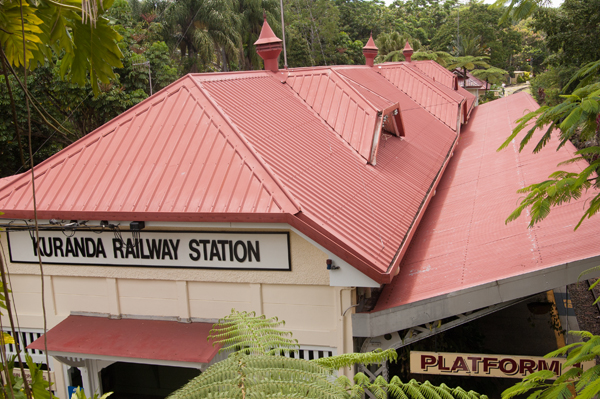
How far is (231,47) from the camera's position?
4000 cm

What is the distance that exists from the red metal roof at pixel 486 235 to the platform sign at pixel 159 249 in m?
1.88

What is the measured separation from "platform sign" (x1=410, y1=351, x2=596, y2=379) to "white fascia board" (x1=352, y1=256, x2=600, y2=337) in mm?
525

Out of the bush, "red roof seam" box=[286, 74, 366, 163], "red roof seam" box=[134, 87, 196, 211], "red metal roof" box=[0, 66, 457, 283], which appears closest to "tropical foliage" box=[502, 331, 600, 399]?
"red metal roof" box=[0, 66, 457, 283]

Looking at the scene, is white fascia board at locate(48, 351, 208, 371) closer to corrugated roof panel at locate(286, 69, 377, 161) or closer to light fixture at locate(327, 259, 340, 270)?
light fixture at locate(327, 259, 340, 270)

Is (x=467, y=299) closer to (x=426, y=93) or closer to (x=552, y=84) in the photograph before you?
(x=426, y=93)

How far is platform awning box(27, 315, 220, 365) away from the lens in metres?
7.40

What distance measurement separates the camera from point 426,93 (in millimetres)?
20641

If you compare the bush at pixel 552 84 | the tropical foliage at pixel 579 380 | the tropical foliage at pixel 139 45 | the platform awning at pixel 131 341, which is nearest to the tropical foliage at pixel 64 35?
the tropical foliage at pixel 139 45

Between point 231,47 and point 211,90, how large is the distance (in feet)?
104

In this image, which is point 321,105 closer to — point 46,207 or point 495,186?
point 495,186

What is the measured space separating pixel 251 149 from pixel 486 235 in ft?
13.9

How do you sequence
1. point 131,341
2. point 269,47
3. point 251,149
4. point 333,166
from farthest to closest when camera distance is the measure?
point 269,47 < point 333,166 < point 251,149 < point 131,341

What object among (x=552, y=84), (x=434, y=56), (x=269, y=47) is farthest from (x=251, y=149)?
(x=434, y=56)

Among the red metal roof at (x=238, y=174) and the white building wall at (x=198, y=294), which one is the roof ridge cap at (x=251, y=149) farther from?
the white building wall at (x=198, y=294)
